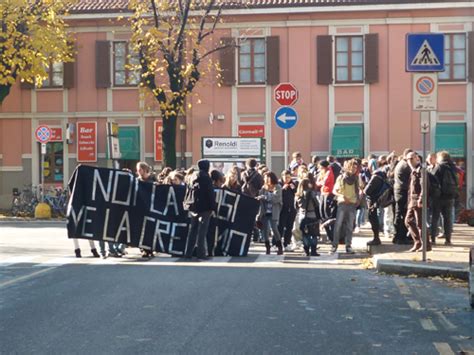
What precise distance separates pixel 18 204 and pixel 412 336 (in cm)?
2833

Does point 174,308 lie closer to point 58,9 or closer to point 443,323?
point 443,323

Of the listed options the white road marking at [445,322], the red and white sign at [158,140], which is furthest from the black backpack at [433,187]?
the red and white sign at [158,140]

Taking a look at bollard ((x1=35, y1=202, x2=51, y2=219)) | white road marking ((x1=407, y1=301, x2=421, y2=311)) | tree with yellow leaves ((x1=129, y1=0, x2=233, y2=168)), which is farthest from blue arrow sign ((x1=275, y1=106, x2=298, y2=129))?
bollard ((x1=35, y1=202, x2=51, y2=219))

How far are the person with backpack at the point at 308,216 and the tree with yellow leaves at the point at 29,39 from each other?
16142 millimetres

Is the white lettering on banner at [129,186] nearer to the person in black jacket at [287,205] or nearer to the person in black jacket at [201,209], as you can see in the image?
the person in black jacket at [201,209]

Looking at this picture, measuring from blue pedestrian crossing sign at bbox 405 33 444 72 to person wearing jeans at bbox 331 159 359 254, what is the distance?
13.0 feet

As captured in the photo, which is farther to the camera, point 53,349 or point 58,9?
point 58,9

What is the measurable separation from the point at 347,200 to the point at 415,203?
5.51ft

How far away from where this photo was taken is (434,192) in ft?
58.8

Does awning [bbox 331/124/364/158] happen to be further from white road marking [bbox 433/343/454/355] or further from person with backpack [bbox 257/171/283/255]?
white road marking [bbox 433/343/454/355]

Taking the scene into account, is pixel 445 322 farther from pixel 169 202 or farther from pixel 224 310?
pixel 169 202

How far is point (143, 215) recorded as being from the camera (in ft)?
56.5

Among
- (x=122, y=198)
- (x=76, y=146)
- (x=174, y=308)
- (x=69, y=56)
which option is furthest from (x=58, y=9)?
(x=174, y=308)

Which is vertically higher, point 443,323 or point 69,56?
point 69,56
